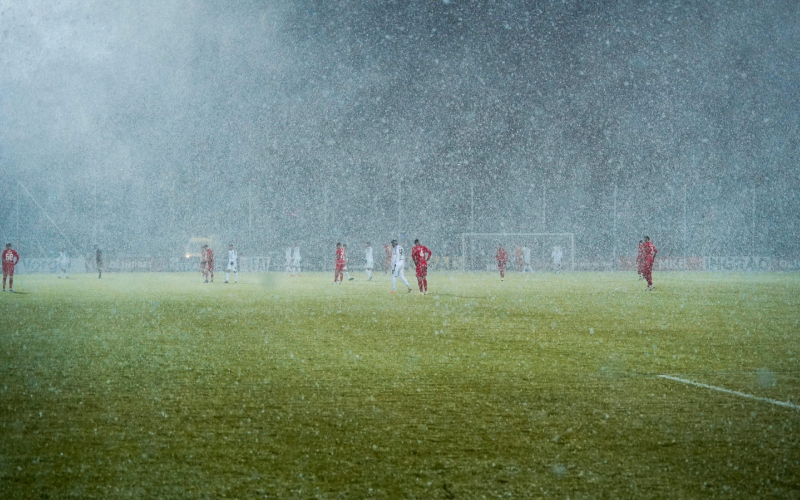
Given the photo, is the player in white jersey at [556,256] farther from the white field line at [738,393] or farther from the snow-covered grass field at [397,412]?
the white field line at [738,393]

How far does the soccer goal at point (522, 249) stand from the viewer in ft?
167

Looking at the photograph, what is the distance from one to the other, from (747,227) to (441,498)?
63.5 meters

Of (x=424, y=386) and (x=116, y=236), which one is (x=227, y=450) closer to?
(x=424, y=386)

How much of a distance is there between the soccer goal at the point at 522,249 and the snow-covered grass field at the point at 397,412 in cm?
3829

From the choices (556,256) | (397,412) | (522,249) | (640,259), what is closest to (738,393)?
(397,412)

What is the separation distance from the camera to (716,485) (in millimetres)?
3781

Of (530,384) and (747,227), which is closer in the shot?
(530,384)

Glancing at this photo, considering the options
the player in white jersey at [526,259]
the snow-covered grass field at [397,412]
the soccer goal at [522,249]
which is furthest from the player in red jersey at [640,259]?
the soccer goal at [522,249]

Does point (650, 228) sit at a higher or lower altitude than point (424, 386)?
higher

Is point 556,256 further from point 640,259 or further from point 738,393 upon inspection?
point 738,393

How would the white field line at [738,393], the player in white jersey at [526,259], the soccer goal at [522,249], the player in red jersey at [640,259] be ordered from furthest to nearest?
the soccer goal at [522,249]
the player in white jersey at [526,259]
the player in red jersey at [640,259]
the white field line at [738,393]

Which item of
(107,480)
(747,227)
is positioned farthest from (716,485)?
(747,227)

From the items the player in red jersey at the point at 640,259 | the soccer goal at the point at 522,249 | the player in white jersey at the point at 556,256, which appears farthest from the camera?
the soccer goal at the point at 522,249

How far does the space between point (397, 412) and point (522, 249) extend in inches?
1730
